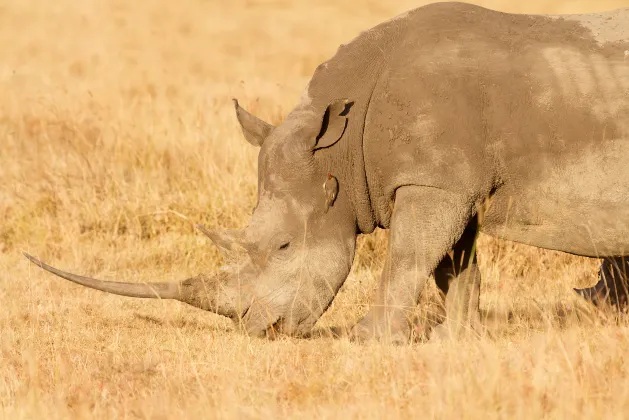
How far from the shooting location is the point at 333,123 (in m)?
6.30

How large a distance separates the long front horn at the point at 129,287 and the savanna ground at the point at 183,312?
0.30 m

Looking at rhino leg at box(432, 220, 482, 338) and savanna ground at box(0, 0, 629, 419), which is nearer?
savanna ground at box(0, 0, 629, 419)

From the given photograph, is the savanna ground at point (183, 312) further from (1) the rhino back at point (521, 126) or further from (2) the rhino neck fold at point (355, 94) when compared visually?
(2) the rhino neck fold at point (355, 94)

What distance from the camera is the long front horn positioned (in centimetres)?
633

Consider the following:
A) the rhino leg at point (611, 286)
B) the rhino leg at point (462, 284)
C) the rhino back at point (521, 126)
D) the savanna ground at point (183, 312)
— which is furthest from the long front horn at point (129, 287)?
the rhino leg at point (611, 286)

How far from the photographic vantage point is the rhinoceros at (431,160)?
5.96 metres

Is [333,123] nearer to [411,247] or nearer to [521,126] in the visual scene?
[411,247]

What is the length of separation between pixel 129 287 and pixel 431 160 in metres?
1.81

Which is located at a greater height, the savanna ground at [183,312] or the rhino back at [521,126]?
the rhino back at [521,126]

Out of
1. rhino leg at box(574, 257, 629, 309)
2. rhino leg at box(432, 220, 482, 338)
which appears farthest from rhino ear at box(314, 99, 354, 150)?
rhino leg at box(574, 257, 629, 309)

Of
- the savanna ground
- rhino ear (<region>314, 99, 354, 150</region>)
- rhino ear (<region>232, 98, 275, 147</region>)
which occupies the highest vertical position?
rhino ear (<region>314, 99, 354, 150</region>)

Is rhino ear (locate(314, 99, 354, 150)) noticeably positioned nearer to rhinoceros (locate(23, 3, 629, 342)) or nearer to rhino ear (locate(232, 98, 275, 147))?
rhinoceros (locate(23, 3, 629, 342))

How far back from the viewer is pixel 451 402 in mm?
4547

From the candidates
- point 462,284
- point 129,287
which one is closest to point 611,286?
point 462,284
